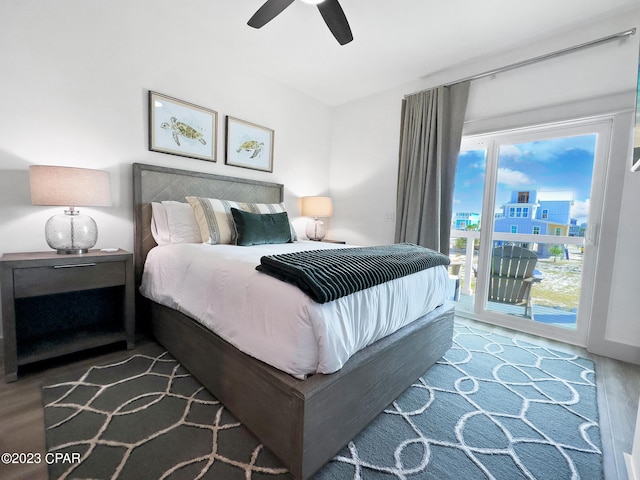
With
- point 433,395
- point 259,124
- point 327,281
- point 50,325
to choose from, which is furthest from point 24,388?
point 259,124

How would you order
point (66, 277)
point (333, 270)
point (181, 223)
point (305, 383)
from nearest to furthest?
point (305, 383) < point (333, 270) < point (66, 277) < point (181, 223)

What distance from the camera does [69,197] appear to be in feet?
5.92

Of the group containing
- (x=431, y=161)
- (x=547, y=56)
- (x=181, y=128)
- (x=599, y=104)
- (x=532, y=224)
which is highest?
(x=547, y=56)

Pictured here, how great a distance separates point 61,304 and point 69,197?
881mm

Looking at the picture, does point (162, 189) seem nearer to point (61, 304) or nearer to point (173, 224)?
point (173, 224)

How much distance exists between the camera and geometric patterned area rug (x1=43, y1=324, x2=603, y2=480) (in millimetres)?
1154

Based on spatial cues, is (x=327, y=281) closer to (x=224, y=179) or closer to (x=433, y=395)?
(x=433, y=395)

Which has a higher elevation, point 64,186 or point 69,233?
point 64,186

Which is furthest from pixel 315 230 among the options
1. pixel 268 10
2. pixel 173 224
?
pixel 268 10

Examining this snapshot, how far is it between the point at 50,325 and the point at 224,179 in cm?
184

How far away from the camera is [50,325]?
2.08 metres

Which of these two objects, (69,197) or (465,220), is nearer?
(69,197)

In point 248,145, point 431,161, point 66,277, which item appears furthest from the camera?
point 248,145

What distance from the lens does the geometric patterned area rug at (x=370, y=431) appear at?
3.78 feet
